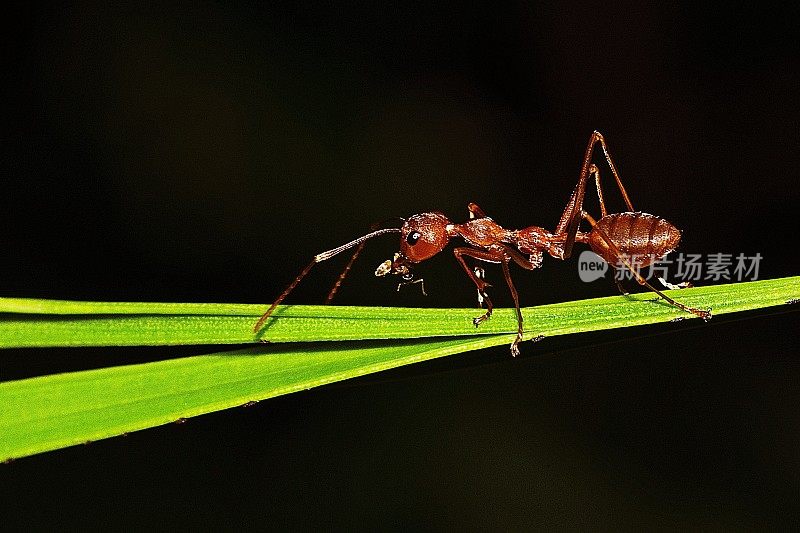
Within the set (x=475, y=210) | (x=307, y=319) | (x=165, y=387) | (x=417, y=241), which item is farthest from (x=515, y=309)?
(x=475, y=210)

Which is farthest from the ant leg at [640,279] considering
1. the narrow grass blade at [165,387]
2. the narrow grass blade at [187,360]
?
the narrow grass blade at [165,387]

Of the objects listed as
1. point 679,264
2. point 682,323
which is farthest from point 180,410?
point 679,264

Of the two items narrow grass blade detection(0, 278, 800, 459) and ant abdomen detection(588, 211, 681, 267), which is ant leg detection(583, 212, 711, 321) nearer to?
ant abdomen detection(588, 211, 681, 267)

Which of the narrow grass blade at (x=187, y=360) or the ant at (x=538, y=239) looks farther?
the ant at (x=538, y=239)

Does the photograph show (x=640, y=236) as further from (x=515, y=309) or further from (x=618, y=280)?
(x=515, y=309)

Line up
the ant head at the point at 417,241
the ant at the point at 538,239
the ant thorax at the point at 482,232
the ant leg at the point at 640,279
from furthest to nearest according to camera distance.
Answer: the ant thorax at the point at 482,232, the ant head at the point at 417,241, the ant at the point at 538,239, the ant leg at the point at 640,279

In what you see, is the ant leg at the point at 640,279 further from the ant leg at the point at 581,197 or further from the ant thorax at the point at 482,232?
the ant thorax at the point at 482,232

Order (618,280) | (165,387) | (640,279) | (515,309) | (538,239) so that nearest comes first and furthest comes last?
(165,387) → (515,309) → (640,279) → (618,280) → (538,239)
